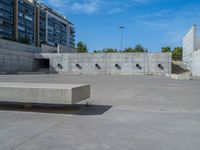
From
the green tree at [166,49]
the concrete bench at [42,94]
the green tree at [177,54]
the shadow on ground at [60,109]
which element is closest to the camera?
the concrete bench at [42,94]

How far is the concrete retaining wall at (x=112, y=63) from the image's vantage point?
41156 mm

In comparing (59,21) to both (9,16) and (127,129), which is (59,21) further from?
(127,129)

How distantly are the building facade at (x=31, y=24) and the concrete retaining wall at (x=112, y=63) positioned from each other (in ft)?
96.5

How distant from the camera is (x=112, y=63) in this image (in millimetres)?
43281

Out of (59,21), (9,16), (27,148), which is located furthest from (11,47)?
(59,21)

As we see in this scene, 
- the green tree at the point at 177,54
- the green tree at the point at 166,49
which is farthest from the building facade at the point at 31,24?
the green tree at the point at 177,54

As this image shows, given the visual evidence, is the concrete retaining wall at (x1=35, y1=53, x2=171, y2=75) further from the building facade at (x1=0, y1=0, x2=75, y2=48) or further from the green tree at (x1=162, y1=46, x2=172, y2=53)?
the green tree at (x1=162, y1=46, x2=172, y2=53)

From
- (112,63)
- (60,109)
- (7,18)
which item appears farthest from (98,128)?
(7,18)

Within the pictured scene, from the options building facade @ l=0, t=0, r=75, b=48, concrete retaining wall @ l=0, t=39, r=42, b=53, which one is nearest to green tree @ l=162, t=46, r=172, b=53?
building facade @ l=0, t=0, r=75, b=48

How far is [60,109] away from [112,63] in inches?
1432

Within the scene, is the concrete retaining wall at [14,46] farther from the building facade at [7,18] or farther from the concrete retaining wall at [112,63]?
the building facade at [7,18]

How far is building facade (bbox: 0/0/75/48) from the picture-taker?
69.7m

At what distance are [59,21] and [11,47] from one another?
66.6 m

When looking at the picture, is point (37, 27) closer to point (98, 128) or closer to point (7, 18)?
point (7, 18)
